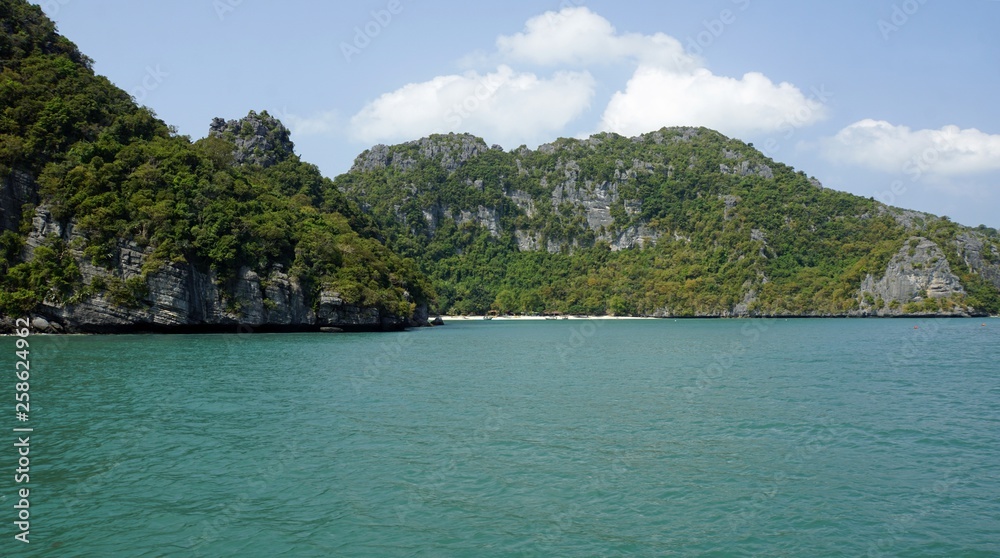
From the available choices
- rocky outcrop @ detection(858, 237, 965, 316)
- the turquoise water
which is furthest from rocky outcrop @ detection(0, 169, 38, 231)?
rocky outcrop @ detection(858, 237, 965, 316)

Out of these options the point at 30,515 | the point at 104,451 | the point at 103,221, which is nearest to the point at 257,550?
the point at 30,515

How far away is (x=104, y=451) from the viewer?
16.6m

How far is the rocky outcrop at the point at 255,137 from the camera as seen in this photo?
111 metres

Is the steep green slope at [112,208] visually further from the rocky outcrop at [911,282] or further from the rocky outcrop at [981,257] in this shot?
the rocky outcrop at [981,257]

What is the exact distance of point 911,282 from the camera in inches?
5625

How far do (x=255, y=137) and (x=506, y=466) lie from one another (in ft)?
366

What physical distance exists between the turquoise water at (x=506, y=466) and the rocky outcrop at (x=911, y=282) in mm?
130742

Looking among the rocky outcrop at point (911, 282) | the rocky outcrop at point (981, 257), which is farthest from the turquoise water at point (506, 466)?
the rocky outcrop at point (981, 257)

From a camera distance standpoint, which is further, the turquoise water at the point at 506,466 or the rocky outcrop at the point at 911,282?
the rocky outcrop at the point at 911,282

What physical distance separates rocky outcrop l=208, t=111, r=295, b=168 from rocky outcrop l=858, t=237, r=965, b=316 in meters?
135

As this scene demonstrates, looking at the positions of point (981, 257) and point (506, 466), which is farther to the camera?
point (981, 257)

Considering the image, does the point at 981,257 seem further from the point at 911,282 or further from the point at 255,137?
the point at 255,137

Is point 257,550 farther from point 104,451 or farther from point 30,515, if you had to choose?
point 104,451

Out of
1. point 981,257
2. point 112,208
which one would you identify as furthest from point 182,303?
point 981,257
